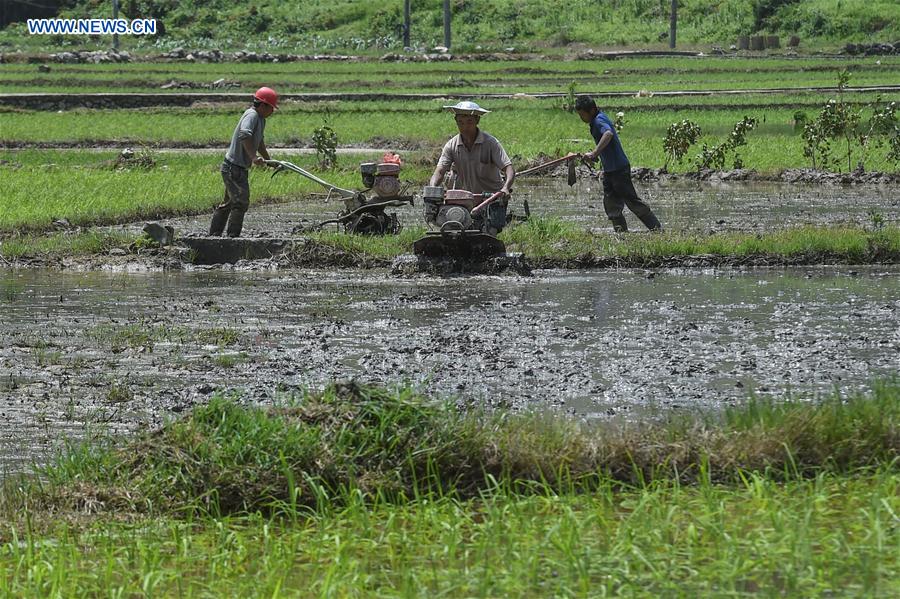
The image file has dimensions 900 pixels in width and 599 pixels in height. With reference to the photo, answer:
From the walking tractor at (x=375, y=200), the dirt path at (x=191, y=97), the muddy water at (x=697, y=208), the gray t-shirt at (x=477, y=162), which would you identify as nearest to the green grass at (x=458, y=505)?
the gray t-shirt at (x=477, y=162)

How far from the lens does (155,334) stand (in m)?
9.39

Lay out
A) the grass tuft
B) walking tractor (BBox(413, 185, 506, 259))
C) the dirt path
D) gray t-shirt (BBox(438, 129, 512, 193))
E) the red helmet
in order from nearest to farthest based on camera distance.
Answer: the grass tuft, walking tractor (BBox(413, 185, 506, 259)), gray t-shirt (BBox(438, 129, 512, 193)), the red helmet, the dirt path

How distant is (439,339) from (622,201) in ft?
17.3

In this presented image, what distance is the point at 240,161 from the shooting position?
13289 millimetres

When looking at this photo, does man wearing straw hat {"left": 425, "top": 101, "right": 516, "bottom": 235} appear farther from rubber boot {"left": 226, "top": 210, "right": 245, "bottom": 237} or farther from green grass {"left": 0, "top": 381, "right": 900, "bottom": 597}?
green grass {"left": 0, "top": 381, "right": 900, "bottom": 597}

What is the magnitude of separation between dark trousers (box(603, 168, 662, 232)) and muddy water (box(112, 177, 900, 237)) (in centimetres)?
52

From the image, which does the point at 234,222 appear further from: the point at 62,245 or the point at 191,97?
the point at 191,97

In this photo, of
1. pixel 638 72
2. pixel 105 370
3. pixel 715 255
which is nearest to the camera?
pixel 105 370

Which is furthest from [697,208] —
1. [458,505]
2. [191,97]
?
[191,97]

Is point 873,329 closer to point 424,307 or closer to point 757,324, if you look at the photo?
point 757,324

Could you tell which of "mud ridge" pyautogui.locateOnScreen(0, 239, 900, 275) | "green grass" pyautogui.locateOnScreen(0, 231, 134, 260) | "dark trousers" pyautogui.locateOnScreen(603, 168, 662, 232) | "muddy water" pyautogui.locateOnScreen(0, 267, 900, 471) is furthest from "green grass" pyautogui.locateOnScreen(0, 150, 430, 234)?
"dark trousers" pyautogui.locateOnScreen(603, 168, 662, 232)

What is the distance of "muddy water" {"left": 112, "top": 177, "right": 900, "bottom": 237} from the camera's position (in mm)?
14812

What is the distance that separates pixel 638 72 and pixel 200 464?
41550 millimetres

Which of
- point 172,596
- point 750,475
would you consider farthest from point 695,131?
point 172,596
